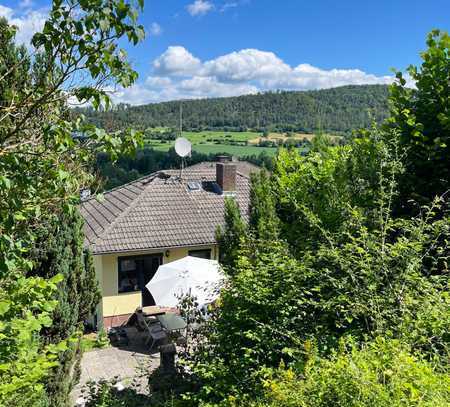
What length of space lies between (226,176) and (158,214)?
4.27 meters

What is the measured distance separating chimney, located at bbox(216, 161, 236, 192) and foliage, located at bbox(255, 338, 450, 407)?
15409 mm

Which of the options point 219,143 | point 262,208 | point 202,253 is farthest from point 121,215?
point 219,143

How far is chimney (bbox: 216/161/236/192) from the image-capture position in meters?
18.8

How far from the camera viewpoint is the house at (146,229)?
14367 mm

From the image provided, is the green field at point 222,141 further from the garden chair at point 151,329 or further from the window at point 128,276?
the garden chair at point 151,329

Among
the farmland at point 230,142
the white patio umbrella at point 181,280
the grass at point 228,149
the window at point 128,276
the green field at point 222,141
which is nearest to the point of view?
the white patio umbrella at point 181,280

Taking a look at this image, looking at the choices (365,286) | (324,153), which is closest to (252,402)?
(365,286)

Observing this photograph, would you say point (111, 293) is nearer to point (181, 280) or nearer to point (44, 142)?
point (181, 280)

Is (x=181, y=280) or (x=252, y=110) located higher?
(x=252, y=110)

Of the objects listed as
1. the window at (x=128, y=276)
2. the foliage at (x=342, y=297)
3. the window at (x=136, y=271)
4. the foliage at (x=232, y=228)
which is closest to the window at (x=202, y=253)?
the window at (x=136, y=271)

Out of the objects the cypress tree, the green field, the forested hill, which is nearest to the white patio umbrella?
the cypress tree

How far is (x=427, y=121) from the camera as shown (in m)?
5.27

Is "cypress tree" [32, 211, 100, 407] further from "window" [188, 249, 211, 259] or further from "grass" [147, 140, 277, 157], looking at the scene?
"grass" [147, 140, 277, 157]

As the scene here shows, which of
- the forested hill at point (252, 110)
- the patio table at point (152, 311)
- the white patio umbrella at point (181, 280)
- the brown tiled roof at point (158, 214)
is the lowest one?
the patio table at point (152, 311)
